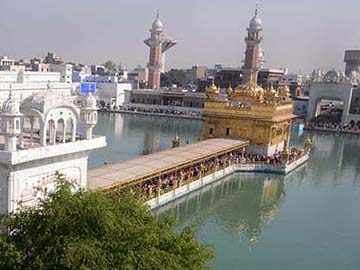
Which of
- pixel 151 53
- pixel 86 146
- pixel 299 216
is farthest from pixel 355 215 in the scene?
pixel 151 53

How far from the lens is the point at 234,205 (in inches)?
754

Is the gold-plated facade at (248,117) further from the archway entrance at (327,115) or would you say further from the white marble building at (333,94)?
the white marble building at (333,94)

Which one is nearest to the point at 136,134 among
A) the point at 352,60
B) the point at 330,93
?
the point at 330,93

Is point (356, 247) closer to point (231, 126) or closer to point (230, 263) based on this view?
point (230, 263)

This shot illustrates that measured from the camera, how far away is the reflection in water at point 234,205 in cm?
1653

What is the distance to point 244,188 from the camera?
22312mm

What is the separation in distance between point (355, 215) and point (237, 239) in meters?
6.08

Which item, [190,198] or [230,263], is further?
[190,198]

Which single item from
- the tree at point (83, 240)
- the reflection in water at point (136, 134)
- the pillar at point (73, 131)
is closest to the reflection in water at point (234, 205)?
the pillar at point (73, 131)

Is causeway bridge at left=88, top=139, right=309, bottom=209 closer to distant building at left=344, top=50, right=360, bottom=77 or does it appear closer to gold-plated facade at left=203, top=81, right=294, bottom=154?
gold-plated facade at left=203, top=81, right=294, bottom=154

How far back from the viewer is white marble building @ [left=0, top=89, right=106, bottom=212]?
34.2 feet

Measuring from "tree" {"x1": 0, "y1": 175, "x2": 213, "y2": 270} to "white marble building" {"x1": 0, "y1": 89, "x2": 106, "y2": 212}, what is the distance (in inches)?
80.9

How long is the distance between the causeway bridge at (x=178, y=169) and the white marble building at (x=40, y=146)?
146cm

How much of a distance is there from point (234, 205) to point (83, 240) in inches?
499
